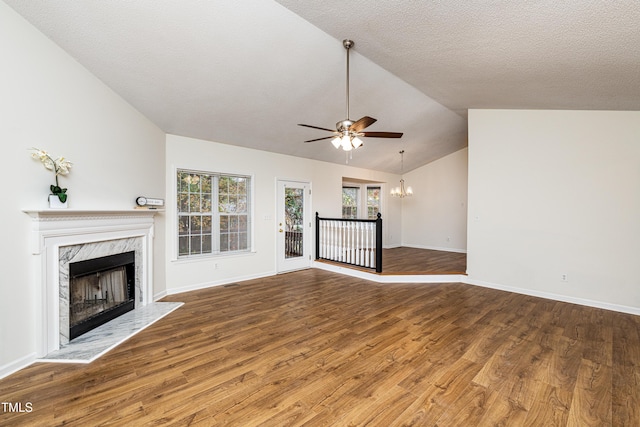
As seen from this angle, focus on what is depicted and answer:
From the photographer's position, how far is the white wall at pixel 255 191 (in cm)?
452

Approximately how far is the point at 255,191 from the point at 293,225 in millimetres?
1238

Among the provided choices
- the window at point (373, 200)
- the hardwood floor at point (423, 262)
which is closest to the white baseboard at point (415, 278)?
the hardwood floor at point (423, 262)

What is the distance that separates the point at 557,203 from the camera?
4242mm

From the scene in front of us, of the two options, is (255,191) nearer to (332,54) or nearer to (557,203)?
(332,54)

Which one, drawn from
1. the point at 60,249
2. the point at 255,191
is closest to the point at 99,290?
the point at 60,249

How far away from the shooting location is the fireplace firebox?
298cm

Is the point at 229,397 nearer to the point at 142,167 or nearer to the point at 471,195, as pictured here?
the point at 142,167

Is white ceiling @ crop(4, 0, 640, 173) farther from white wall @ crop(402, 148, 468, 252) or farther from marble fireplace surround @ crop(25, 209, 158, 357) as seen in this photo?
white wall @ crop(402, 148, 468, 252)

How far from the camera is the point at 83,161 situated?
301 cm

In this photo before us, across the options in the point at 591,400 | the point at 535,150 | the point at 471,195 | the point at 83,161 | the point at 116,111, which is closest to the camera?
the point at 591,400

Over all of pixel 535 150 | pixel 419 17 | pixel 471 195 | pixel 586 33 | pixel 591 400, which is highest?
pixel 419 17

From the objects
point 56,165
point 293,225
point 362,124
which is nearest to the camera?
point 56,165

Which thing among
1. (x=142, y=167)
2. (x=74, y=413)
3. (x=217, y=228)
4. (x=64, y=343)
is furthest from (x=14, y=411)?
(x=217, y=228)

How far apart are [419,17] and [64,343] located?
15.3 ft
